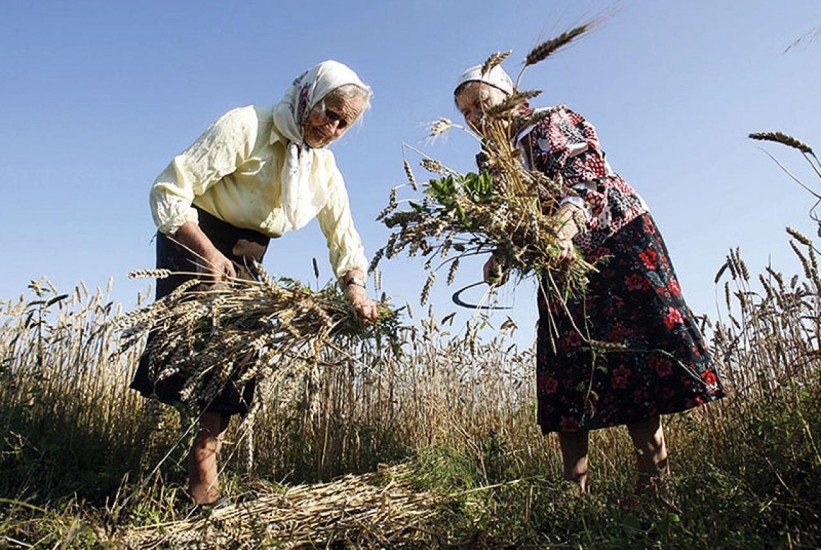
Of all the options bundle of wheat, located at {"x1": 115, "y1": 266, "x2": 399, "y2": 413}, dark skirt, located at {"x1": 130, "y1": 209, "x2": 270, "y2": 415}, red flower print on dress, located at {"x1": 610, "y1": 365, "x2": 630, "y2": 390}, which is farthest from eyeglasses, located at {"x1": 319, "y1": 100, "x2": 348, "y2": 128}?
red flower print on dress, located at {"x1": 610, "y1": 365, "x2": 630, "y2": 390}

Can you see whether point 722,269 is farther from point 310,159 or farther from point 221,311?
point 221,311

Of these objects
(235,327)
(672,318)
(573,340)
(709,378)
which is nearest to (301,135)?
(235,327)

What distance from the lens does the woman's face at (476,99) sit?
214cm

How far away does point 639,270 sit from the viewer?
82.2 inches

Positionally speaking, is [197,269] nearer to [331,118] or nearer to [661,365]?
[331,118]

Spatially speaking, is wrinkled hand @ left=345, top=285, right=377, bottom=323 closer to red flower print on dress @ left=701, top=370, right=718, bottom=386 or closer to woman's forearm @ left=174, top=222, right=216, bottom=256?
woman's forearm @ left=174, top=222, right=216, bottom=256

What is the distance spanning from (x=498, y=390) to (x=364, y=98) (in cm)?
262

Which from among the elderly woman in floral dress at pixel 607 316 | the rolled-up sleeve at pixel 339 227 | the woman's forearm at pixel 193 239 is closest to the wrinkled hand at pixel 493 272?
the elderly woman in floral dress at pixel 607 316

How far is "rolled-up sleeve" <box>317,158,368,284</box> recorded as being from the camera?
8.82ft

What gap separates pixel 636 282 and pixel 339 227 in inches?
53.5

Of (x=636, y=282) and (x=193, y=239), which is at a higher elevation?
(x=193, y=239)

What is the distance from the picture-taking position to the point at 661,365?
2.02 metres

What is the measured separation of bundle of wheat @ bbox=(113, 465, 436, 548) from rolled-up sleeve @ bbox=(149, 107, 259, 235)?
1.05 m

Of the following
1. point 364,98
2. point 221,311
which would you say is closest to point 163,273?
point 221,311
